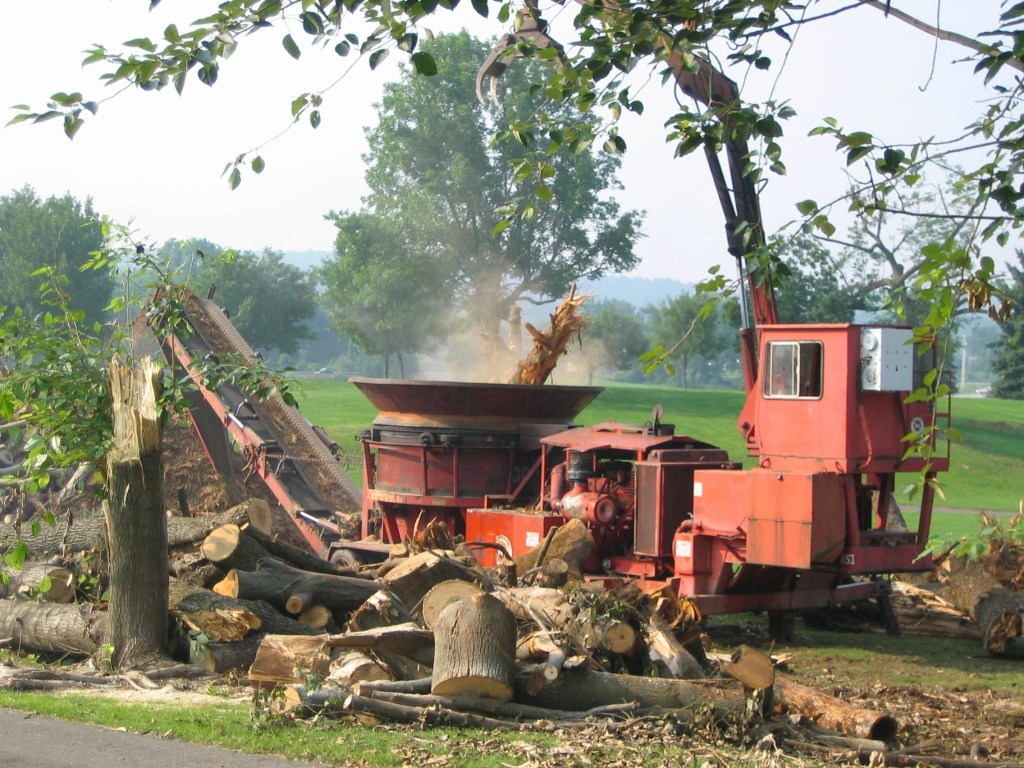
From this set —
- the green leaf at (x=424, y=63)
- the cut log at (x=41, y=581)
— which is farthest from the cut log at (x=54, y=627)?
the green leaf at (x=424, y=63)

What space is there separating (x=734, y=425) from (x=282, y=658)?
41.7 meters

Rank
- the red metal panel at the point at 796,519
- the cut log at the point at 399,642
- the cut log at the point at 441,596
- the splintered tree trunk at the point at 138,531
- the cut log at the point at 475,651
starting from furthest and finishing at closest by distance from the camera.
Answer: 1. the red metal panel at the point at 796,519
2. the splintered tree trunk at the point at 138,531
3. the cut log at the point at 441,596
4. the cut log at the point at 399,642
5. the cut log at the point at 475,651

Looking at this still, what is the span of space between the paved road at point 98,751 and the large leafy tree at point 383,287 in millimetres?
43022

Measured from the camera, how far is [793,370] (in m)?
13.1

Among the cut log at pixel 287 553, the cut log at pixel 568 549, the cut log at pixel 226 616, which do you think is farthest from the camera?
the cut log at pixel 568 549

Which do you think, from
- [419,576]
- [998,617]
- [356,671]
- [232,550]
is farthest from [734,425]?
[356,671]

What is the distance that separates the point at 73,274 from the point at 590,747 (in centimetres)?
5465

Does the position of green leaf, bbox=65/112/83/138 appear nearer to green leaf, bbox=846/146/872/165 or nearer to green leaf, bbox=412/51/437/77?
green leaf, bbox=412/51/437/77

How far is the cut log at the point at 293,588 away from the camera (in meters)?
11.0

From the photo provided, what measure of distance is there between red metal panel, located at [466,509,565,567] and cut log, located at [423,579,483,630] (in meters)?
4.22

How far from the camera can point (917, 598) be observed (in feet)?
51.5

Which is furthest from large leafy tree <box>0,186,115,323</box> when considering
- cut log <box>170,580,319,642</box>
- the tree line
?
cut log <box>170,580,319,642</box>

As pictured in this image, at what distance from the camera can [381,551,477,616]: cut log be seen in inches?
437

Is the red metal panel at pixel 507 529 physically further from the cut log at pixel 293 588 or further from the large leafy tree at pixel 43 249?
the large leafy tree at pixel 43 249
